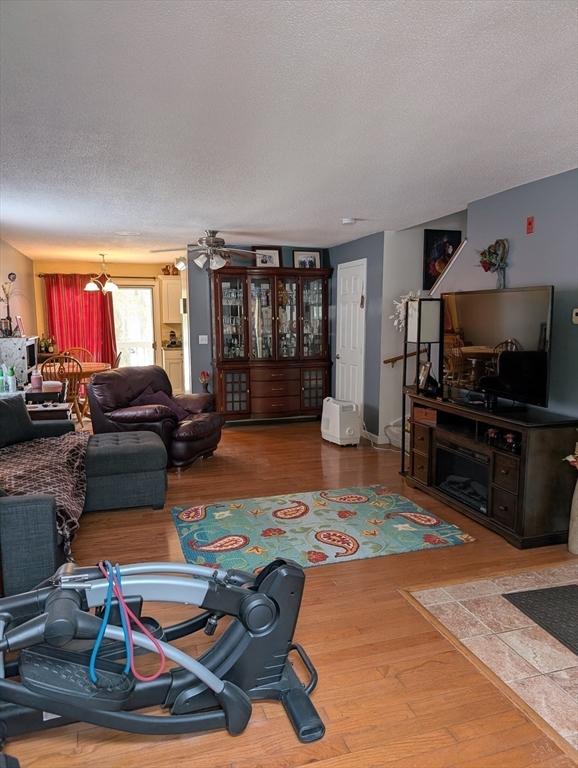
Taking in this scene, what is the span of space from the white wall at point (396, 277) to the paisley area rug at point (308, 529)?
190 centimetres

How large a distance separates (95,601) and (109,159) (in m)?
2.53

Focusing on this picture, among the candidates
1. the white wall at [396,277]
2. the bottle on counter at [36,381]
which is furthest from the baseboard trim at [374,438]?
the bottle on counter at [36,381]

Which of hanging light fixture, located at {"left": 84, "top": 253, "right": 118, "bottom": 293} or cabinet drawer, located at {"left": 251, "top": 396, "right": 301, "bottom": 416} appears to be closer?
cabinet drawer, located at {"left": 251, "top": 396, "right": 301, "bottom": 416}

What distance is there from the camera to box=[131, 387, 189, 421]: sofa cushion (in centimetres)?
526

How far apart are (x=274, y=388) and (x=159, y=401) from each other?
1.99 meters

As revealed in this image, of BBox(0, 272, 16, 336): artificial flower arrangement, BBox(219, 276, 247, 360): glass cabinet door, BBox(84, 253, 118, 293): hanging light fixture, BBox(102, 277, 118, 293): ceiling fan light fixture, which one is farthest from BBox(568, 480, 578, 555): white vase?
BBox(102, 277, 118, 293): ceiling fan light fixture

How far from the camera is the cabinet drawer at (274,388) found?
6934 millimetres

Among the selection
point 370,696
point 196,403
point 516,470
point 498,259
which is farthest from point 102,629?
point 196,403

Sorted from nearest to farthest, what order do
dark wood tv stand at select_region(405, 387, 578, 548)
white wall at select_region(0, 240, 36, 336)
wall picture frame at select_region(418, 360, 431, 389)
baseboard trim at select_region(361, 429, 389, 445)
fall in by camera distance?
1. dark wood tv stand at select_region(405, 387, 578, 548)
2. wall picture frame at select_region(418, 360, 431, 389)
3. baseboard trim at select_region(361, 429, 389, 445)
4. white wall at select_region(0, 240, 36, 336)

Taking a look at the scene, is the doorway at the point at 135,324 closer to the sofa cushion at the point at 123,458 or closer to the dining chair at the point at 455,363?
the sofa cushion at the point at 123,458

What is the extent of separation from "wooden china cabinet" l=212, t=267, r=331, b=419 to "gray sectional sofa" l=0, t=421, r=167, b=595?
2.50 meters

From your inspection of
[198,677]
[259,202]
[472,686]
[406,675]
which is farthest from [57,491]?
[259,202]

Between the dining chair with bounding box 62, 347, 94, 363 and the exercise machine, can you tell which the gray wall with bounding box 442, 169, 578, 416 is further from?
the dining chair with bounding box 62, 347, 94, 363

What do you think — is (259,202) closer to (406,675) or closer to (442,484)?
(442,484)
